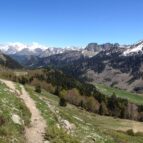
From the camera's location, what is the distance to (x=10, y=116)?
43188 mm

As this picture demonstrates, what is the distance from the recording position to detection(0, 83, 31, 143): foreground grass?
38.4 m

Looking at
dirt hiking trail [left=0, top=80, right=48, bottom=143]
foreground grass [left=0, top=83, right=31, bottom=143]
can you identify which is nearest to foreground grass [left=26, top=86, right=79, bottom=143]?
dirt hiking trail [left=0, top=80, right=48, bottom=143]

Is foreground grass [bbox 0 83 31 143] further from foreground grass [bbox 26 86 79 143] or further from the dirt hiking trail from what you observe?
foreground grass [bbox 26 86 79 143]

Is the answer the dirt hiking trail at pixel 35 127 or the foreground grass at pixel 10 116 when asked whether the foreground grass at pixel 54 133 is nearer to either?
the dirt hiking trail at pixel 35 127

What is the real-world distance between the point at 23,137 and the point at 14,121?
3.19 metres

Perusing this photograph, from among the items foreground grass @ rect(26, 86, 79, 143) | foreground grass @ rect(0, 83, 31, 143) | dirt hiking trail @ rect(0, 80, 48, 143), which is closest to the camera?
foreground grass @ rect(0, 83, 31, 143)

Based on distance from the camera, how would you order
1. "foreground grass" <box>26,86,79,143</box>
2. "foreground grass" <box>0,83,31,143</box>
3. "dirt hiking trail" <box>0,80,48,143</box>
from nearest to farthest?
1. "foreground grass" <box>0,83,31,143</box>
2. "dirt hiking trail" <box>0,80,48,143</box>
3. "foreground grass" <box>26,86,79,143</box>

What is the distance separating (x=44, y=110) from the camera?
50.2 meters

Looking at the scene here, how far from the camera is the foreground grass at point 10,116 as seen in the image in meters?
38.4

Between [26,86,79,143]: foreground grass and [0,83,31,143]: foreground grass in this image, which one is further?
[26,86,79,143]: foreground grass

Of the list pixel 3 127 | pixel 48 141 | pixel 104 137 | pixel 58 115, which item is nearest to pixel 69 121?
pixel 58 115

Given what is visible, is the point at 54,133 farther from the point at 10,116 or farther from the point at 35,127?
the point at 10,116

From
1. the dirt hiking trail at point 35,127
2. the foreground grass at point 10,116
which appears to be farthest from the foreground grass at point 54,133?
the foreground grass at point 10,116

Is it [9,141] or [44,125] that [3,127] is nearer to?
[9,141]
